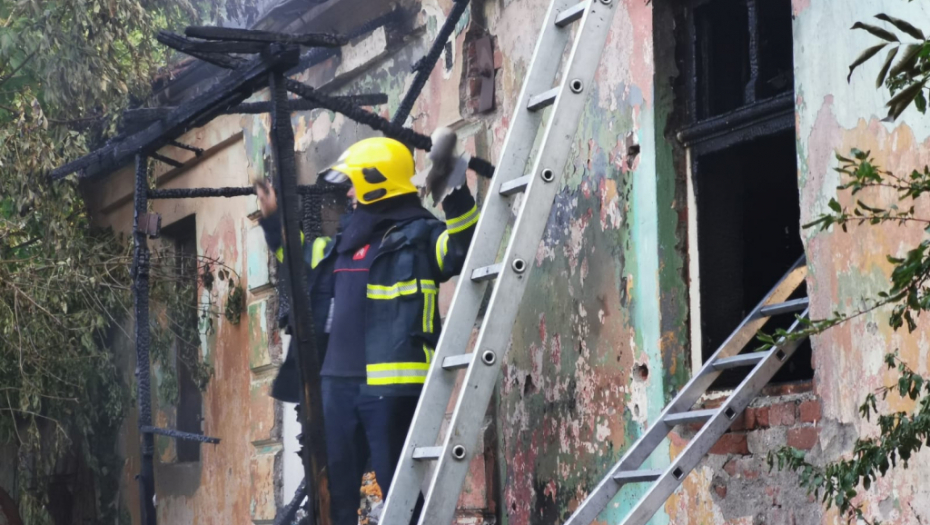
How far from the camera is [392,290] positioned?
17.2 feet

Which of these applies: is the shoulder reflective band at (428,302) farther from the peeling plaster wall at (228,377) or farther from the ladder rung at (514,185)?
the peeling plaster wall at (228,377)

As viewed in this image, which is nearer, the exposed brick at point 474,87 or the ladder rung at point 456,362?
the ladder rung at point 456,362

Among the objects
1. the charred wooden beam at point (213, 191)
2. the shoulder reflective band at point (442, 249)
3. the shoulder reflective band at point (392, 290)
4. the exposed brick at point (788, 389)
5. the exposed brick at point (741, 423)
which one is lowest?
the exposed brick at point (741, 423)

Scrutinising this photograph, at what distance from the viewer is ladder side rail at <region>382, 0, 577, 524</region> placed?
4.14m

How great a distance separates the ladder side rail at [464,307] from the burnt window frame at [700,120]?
644mm

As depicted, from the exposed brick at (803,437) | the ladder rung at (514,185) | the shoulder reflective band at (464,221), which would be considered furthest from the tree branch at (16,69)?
the exposed brick at (803,437)

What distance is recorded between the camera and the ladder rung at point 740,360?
4.13m

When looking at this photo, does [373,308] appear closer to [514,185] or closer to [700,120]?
[514,185]

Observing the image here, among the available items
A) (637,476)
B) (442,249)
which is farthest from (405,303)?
(637,476)

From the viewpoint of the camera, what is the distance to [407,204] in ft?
17.8

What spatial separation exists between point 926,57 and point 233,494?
263 inches

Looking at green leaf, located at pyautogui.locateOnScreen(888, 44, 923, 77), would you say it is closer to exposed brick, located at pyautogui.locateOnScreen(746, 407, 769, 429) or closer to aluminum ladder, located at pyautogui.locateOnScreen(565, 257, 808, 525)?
aluminum ladder, located at pyautogui.locateOnScreen(565, 257, 808, 525)

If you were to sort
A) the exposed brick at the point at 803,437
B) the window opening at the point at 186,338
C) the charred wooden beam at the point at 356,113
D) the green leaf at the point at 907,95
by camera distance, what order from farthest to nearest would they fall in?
the window opening at the point at 186,338 < the charred wooden beam at the point at 356,113 < the exposed brick at the point at 803,437 < the green leaf at the point at 907,95

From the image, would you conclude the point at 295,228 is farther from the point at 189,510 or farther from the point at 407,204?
the point at 189,510
